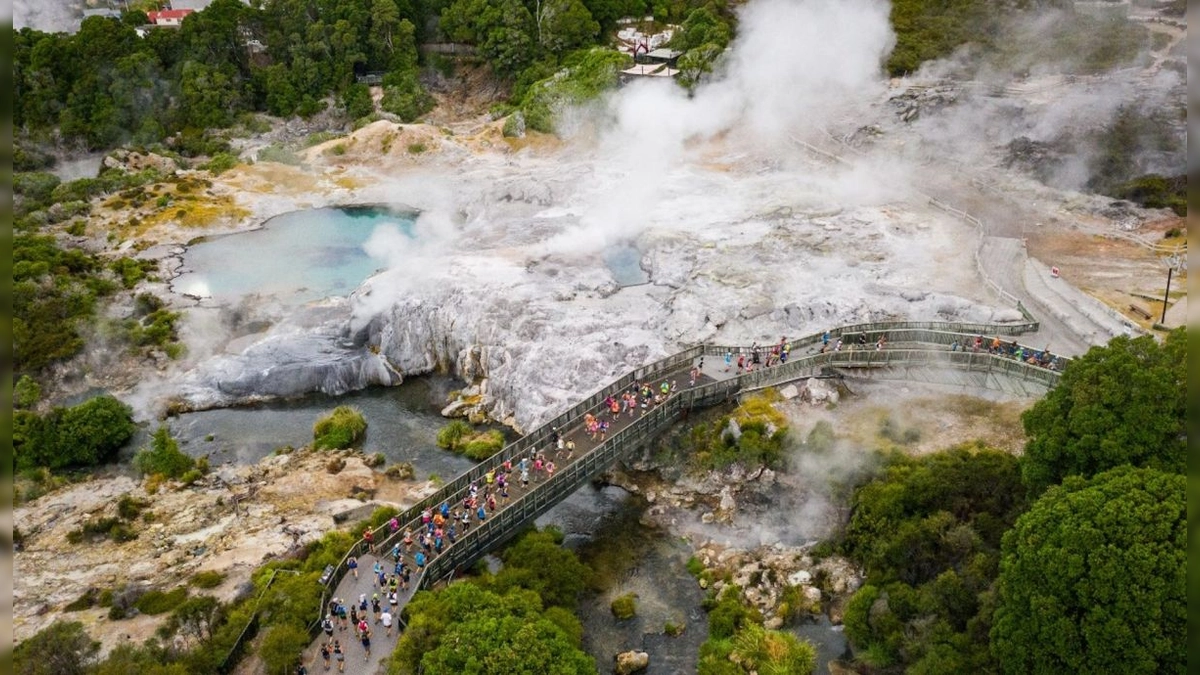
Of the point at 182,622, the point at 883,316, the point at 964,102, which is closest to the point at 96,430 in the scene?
the point at 182,622

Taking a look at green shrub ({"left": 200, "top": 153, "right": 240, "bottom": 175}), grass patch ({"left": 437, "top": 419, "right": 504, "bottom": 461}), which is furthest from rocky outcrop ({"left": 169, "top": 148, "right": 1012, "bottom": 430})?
green shrub ({"left": 200, "top": 153, "right": 240, "bottom": 175})

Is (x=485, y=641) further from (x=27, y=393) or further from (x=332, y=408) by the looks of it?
(x=27, y=393)

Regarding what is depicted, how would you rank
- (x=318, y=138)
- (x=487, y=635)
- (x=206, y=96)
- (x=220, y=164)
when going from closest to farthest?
(x=487, y=635) → (x=220, y=164) → (x=318, y=138) → (x=206, y=96)

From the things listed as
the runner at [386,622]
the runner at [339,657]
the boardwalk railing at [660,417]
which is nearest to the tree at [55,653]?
the runner at [339,657]

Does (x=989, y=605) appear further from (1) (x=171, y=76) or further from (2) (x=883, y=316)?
(1) (x=171, y=76)

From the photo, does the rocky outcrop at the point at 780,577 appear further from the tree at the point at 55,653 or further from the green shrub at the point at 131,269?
the green shrub at the point at 131,269

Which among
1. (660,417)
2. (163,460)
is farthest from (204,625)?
(660,417)
